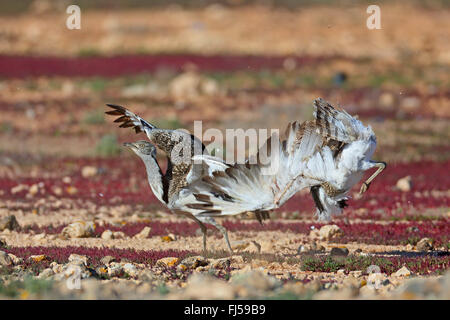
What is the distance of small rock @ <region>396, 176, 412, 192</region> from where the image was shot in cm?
1613

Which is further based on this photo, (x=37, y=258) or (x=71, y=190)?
(x=71, y=190)

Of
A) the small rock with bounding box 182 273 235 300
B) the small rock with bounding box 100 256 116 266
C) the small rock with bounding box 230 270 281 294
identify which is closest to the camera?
the small rock with bounding box 182 273 235 300

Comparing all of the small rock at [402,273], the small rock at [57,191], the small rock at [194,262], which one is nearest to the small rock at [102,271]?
the small rock at [194,262]

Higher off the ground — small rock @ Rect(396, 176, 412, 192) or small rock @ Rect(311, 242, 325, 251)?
small rock @ Rect(396, 176, 412, 192)

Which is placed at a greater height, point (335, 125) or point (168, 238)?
point (335, 125)

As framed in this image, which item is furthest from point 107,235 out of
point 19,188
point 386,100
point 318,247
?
point 386,100

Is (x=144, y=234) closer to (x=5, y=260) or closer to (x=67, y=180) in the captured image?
(x=5, y=260)

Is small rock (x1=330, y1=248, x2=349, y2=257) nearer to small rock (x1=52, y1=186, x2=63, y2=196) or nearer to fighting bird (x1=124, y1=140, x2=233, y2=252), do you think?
fighting bird (x1=124, y1=140, x2=233, y2=252)

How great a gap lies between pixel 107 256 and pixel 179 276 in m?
1.20

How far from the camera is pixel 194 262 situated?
937 centimetres

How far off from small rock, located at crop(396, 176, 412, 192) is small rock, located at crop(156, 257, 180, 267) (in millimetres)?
7488

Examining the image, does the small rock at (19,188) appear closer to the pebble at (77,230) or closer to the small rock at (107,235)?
the pebble at (77,230)

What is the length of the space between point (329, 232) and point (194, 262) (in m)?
2.97

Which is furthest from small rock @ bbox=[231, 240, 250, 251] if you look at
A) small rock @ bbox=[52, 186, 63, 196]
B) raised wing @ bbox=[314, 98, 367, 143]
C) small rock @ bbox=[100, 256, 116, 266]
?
small rock @ bbox=[52, 186, 63, 196]
